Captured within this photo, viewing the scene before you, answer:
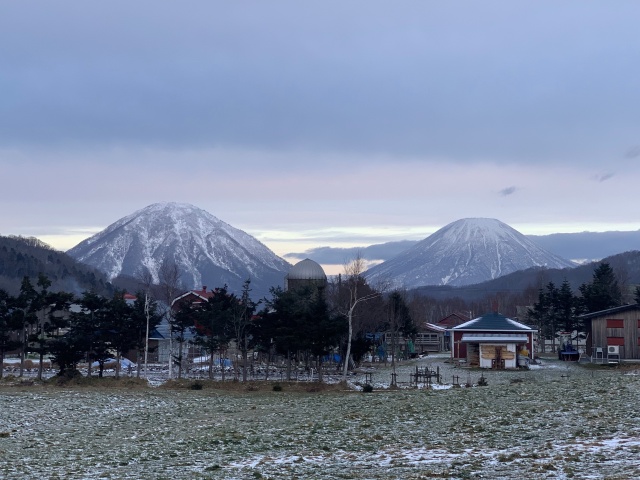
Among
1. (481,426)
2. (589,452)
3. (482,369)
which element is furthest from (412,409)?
(482,369)

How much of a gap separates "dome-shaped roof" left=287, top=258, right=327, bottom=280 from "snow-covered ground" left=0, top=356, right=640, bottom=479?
56.9 metres

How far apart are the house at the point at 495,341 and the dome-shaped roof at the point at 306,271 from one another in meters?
28.5

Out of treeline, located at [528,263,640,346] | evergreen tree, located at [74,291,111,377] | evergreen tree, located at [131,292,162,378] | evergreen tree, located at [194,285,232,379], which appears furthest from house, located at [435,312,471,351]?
evergreen tree, located at [74,291,111,377]

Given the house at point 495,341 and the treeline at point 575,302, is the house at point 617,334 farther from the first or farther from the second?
the treeline at point 575,302


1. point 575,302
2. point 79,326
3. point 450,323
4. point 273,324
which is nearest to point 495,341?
point 273,324

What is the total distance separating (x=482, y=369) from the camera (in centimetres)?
6975

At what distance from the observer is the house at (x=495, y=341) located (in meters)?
71.4

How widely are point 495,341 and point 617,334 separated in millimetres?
11357

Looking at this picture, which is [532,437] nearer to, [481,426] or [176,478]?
[481,426]

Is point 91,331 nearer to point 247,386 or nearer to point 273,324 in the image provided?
point 273,324

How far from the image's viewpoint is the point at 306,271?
340ft

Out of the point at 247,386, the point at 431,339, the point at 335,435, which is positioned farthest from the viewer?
the point at 431,339

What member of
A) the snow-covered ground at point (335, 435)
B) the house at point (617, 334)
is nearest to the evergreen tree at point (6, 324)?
the snow-covered ground at point (335, 435)

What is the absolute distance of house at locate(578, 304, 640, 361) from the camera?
238 ft
